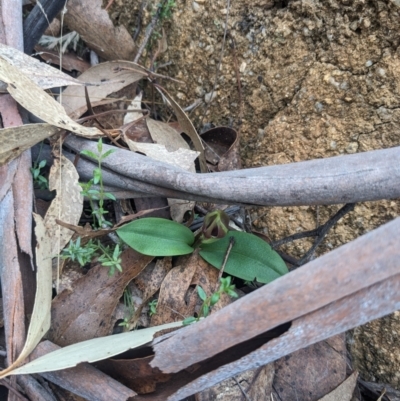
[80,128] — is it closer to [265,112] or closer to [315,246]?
[265,112]

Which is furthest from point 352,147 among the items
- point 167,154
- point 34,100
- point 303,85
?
point 34,100

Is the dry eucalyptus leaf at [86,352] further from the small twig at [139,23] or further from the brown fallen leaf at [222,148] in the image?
the small twig at [139,23]

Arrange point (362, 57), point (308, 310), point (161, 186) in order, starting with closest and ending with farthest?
1. point (308, 310)
2. point (161, 186)
3. point (362, 57)

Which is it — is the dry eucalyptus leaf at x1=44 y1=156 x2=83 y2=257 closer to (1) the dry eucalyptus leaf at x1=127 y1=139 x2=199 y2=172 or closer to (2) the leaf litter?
(2) the leaf litter

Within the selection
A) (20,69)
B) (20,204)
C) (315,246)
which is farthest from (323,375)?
(20,69)

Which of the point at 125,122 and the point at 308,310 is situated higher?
the point at 308,310

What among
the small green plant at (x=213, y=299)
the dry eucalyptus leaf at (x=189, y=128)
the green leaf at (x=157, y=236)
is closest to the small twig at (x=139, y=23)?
the dry eucalyptus leaf at (x=189, y=128)
